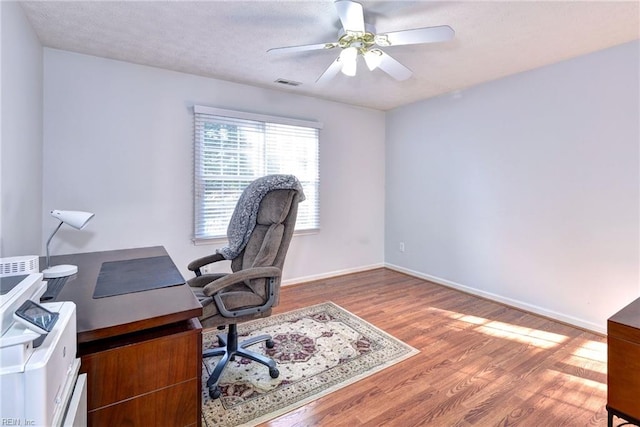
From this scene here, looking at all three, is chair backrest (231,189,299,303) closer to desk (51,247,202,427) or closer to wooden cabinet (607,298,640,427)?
desk (51,247,202,427)

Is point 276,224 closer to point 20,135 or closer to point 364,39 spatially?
point 364,39

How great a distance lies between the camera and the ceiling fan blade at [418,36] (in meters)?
1.67

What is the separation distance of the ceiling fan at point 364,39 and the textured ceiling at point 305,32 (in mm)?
186

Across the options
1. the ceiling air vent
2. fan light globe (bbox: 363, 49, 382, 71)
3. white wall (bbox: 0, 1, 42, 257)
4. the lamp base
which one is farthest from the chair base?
the ceiling air vent

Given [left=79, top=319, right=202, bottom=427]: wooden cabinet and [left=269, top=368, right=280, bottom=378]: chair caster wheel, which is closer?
[left=79, top=319, right=202, bottom=427]: wooden cabinet

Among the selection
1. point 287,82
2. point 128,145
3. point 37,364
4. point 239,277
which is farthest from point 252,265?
point 287,82

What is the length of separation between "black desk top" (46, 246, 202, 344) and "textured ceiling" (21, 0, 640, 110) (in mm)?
1730

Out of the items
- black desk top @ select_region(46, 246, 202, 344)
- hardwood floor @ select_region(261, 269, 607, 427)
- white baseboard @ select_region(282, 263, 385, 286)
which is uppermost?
black desk top @ select_region(46, 246, 202, 344)

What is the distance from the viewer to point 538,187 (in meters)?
2.88

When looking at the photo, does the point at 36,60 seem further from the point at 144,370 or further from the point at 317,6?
the point at 144,370

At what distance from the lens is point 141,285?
1379 millimetres

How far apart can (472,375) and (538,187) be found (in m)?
1.95

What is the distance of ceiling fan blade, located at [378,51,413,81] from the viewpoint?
2066 millimetres

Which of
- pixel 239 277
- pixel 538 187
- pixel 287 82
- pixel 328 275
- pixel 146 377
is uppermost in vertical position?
pixel 287 82
